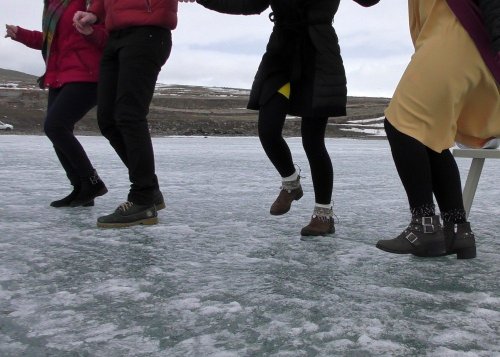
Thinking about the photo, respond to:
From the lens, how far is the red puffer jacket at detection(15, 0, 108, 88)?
3.46 metres

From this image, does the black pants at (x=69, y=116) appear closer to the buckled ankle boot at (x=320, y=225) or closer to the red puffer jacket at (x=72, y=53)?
the red puffer jacket at (x=72, y=53)

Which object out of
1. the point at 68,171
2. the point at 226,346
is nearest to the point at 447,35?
the point at 226,346

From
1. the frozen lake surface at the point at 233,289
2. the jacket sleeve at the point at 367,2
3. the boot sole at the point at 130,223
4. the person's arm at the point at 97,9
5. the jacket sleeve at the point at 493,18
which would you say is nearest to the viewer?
the frozen lake surface at the point at 233,289

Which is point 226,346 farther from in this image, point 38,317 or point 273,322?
point 38,317

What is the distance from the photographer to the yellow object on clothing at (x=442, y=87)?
6.83 feet

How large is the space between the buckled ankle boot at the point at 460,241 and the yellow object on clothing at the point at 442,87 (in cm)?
34

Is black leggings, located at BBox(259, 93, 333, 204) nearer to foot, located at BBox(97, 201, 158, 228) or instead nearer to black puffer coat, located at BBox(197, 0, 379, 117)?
black puffer coat, located at BBox(197, 0, 379, 117)

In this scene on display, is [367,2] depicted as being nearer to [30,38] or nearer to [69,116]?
[69,116]

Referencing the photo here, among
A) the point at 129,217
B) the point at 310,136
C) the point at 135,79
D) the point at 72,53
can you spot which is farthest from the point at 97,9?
the point at 310,136

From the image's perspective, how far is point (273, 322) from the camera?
5.17ft

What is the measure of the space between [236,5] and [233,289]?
1500 mm

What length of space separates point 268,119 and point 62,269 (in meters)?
1.19

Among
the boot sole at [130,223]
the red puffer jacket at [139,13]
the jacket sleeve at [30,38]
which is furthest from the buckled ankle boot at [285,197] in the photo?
the jacket sleeve at [30,38]

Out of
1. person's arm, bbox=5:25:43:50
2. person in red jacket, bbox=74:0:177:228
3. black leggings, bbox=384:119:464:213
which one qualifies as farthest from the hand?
black leggings, bbox=384:119:464:213
